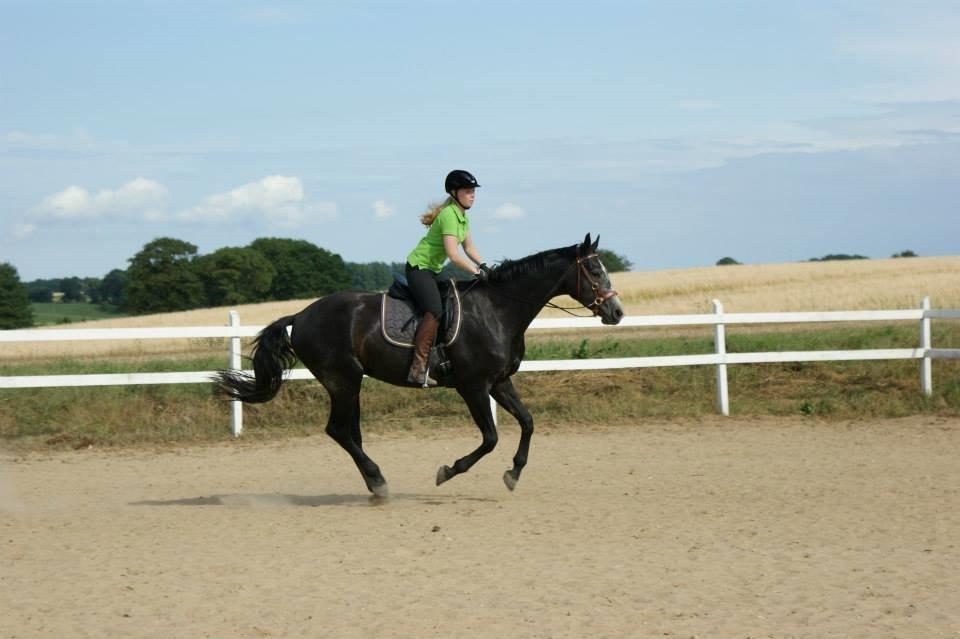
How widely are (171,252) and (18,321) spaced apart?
11275 mm

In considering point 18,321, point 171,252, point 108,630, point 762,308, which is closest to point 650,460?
point 108,630

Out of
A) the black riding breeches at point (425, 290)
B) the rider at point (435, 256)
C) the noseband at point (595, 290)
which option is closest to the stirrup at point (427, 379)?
the rider at point (435, 256)

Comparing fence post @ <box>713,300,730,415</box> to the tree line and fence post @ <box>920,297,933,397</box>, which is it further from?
the tree line

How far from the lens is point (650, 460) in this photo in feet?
39.0

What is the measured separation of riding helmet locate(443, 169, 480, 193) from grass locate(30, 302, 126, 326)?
177 feet

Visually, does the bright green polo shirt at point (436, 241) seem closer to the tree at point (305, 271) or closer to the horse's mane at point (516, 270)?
the horse's mane at point (516, 270)

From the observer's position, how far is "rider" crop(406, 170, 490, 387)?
9.14 metres

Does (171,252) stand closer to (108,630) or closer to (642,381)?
(642,381)

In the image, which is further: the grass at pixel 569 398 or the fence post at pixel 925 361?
the fence post at pixel 925 361

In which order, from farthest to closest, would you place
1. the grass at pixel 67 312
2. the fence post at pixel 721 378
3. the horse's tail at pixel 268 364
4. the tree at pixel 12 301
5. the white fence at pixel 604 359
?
the grass at pixel 67 312
the tree at pixel 12 301
the fence post at pixel 721 378
the white fence at pixel 604 359
the horse's tail at pixel 268 364

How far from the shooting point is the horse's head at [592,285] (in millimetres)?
9367

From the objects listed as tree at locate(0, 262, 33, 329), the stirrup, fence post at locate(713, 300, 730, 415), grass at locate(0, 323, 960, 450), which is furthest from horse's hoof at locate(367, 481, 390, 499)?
tree at locate(0, 262, 33, 329)

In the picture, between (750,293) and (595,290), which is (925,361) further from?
(750,293)

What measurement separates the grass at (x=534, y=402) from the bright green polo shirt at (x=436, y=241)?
17.8 ft
